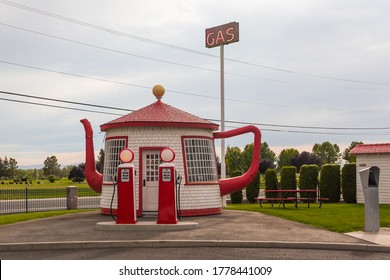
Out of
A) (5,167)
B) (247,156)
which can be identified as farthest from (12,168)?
(247,156)

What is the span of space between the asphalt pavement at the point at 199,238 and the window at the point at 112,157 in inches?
139

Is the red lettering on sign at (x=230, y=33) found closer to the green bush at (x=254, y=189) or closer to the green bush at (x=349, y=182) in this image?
the green bush at (x=254, y=189)

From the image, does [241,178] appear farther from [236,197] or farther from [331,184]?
[236,197]

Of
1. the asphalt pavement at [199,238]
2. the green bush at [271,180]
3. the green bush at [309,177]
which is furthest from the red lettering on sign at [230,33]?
the asphalt pavement at [199,238]

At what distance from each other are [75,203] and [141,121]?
932 cm

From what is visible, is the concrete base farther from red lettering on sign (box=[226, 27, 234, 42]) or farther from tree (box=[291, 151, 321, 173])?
tree (box=[291, 151, 321, 173])

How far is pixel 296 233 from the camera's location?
12.5 meters

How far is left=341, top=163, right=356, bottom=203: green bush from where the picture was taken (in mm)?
26453

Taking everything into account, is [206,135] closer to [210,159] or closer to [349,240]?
[210,159]

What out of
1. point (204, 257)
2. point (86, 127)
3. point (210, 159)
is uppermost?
point (86, 127)

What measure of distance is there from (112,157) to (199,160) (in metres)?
3.24

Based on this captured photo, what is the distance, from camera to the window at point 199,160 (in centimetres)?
1769

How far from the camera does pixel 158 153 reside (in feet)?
57.3

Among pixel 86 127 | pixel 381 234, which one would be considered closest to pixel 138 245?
pixel 381 234
